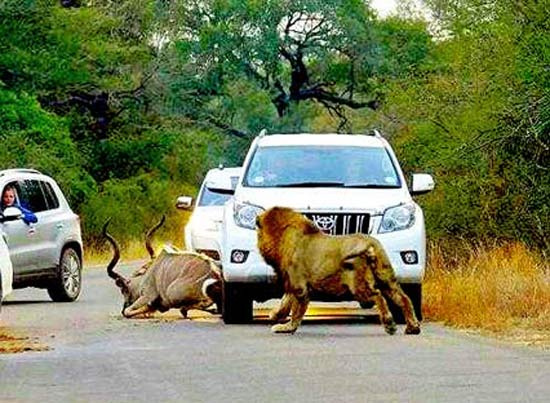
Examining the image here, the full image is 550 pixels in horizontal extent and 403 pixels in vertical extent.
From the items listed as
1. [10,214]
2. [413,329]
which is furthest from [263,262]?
[10,214]

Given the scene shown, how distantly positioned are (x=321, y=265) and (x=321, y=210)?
55.2 inches

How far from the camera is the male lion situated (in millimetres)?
16406

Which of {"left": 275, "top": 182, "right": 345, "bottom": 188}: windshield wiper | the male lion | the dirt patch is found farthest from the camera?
{"left": 275, "top": 182, "right": 345, "bottom": 188}: windshield wiper

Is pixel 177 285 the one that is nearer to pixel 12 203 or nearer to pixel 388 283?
pixel 388 283

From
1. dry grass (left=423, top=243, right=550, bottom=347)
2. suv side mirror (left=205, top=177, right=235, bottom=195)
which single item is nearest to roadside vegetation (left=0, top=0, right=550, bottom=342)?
dry grass (left=423, top=243, right=550, bottom=347)

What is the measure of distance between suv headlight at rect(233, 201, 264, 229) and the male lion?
0.98m

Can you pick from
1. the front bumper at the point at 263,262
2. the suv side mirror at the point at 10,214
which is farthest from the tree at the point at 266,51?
the front bumper at the point at 263,262

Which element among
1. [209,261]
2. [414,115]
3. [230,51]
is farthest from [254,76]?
[209,261]

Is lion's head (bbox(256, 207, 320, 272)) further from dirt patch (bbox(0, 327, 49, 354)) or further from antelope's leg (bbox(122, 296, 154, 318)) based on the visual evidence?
antelope's leg (bbox(122, 296, 154, 318))

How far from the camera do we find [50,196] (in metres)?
25.6

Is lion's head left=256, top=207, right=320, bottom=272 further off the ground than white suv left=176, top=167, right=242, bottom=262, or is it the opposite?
lion's head left=256, top=207, right=320, bottom=272

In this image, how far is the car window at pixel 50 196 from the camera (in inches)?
1000

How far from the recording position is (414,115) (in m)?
32.7

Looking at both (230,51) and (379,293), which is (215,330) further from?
(230,51)
